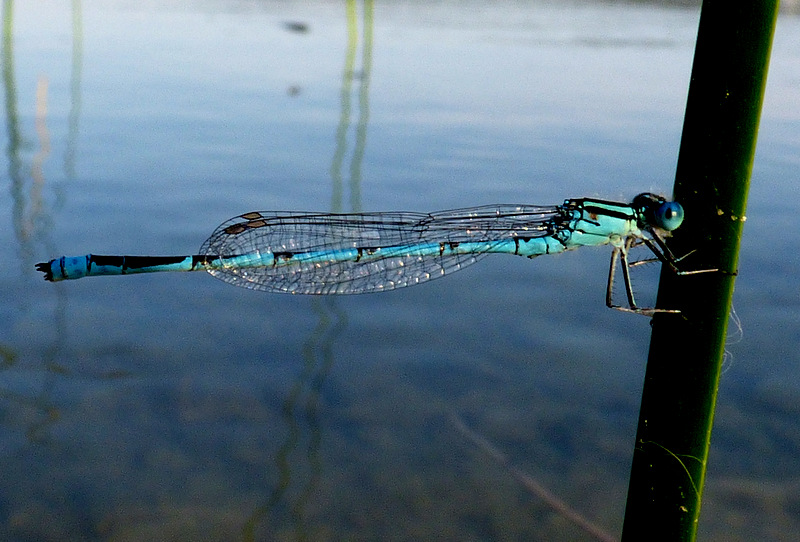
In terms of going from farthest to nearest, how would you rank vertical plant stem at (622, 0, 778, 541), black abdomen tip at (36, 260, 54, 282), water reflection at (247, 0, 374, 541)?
water reflection at (247, 0, 374, 541) → black abdomen tip at (36, 260, 54, 282) → vertical plant stem at (622, 0, 778, 541)

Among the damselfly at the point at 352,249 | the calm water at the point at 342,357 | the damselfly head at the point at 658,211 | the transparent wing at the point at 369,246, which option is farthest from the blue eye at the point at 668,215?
the calm water at the point at 342,357

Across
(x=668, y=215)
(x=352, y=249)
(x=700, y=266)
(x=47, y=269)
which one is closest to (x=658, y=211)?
(x=668, y=215)

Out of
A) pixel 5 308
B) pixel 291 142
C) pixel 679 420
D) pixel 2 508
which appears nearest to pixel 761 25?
pixel 679 420

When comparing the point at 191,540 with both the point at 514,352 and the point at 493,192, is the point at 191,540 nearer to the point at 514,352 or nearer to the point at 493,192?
the point at 514,352

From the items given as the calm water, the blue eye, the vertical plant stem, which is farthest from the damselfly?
the calm water

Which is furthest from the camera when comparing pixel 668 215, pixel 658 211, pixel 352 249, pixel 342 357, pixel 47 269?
pixel 342 357

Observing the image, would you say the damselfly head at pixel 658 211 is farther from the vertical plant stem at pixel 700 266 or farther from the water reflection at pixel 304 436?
the water reflection at pixel 304 436

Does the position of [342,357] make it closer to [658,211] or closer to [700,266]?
[658,211]

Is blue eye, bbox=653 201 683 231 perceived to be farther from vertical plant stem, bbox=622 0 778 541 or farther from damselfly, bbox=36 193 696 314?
damselfly, bbox=36 193 696 314
